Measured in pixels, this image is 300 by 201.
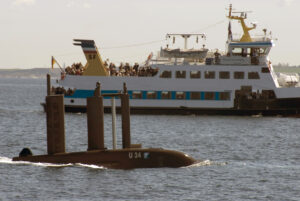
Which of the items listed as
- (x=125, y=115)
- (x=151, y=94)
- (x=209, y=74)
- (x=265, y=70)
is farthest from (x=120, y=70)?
(x=125, y=115)

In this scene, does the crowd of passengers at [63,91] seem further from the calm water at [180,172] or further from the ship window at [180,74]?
the calm water at [180,172]

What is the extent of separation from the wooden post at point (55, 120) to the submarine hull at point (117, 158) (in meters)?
0.68

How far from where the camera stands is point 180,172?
1348 inches

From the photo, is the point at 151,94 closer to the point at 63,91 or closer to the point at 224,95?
the point at 224,95

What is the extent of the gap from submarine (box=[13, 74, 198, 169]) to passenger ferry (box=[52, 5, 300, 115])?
3344 cm

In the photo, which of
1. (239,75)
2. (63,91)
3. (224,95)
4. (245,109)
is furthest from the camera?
(63,91)

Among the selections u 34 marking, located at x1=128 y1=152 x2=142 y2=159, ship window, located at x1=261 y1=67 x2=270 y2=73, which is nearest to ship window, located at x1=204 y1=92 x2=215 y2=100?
ship window, located at x1=261 y1=67 x2=270 y2=73

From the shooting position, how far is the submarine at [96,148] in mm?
33031

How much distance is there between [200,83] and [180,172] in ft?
111

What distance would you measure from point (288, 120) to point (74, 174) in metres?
37.4

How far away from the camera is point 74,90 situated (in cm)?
6831

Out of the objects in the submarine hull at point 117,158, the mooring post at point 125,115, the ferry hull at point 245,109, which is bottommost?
the submarine hull at point 117,158

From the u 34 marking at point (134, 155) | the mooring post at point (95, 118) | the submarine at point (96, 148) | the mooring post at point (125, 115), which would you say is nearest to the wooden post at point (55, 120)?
the submarine at point (96, 148)

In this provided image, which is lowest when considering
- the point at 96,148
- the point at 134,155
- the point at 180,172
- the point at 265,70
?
the point at 180,172
